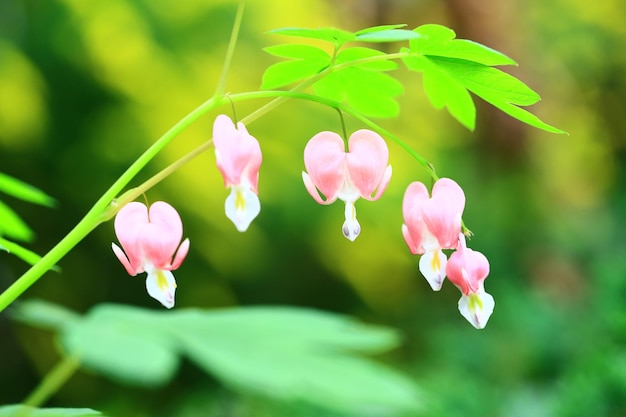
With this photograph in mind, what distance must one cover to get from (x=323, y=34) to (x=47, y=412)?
0.40 meters

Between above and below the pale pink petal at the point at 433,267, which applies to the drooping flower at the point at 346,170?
above

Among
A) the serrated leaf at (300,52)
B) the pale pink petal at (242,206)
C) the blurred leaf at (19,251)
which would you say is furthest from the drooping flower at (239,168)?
the blurred leaf at (19,251)

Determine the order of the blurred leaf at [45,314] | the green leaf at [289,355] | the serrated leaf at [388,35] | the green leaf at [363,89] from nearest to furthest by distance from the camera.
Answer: the serrated leaf at [388,35]
the green leaf at [363,89]
the green leaf at [289,355]
the blurred leaf at [45,314]

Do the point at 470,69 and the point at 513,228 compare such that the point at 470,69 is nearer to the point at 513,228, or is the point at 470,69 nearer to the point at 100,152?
the point at 100,152

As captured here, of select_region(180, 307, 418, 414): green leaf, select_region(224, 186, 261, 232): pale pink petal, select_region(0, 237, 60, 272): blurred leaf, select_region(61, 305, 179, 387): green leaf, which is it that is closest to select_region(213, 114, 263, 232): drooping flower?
select_region(224, 186, 261, 232): pale pink petal

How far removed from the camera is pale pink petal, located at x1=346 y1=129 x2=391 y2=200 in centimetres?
72

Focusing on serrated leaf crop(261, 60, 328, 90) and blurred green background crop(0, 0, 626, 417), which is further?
blurred green background crop(0, 0, 626, 417)

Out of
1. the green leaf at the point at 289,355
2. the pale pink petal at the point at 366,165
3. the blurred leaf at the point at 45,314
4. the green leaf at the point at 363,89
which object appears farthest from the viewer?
the blurred leaf at the point at 45,314

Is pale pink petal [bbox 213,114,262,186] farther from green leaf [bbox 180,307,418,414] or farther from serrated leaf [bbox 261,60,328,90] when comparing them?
green leaf [bbox 180,307,418,414]

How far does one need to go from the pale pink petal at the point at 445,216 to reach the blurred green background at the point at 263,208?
6.36ft

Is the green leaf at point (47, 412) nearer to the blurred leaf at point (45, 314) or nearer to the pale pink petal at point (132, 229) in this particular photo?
the pale pink petal at point (132, 229)

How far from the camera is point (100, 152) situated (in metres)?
3.62

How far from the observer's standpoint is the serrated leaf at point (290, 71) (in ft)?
2.51

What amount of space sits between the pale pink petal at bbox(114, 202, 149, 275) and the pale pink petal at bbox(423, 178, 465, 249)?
0.80ft
